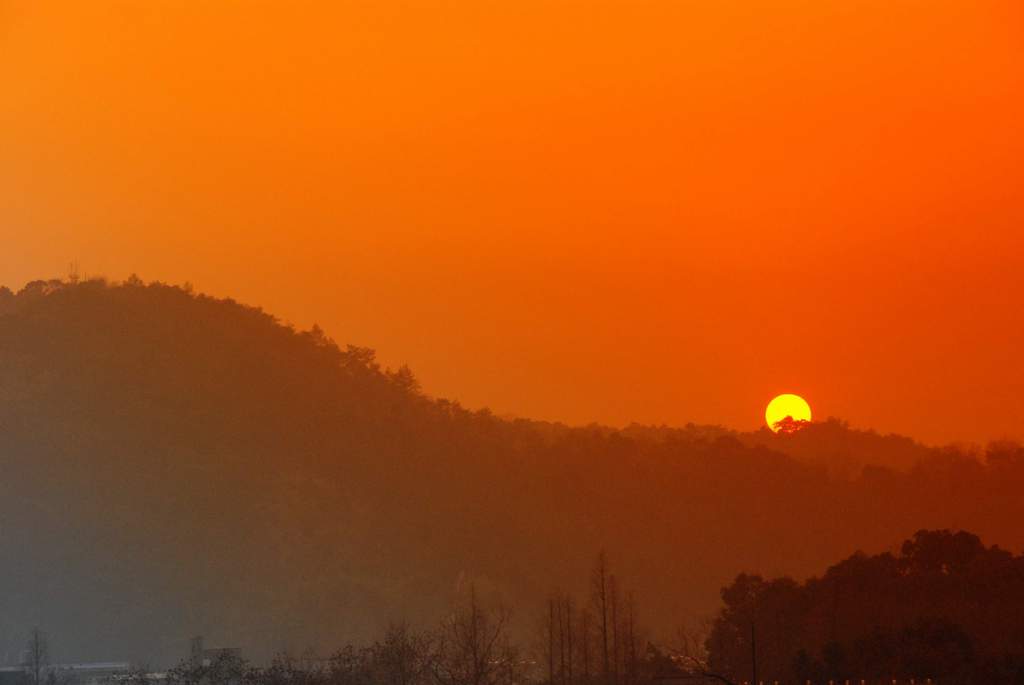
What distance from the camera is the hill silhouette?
146 meters

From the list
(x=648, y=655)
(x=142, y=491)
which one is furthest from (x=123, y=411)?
(x=648, y=655)

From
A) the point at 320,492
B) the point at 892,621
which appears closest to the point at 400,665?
the point at 892,621

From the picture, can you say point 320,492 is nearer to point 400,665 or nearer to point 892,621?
point 400,665

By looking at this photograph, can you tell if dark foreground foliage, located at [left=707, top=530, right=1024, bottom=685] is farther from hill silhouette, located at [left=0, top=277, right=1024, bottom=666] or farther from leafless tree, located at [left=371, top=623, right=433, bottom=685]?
hill silhouette, located at [left=0, top=277, right=1024, bottom=666]

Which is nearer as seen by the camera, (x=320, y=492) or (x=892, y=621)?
(x=892, y=621)

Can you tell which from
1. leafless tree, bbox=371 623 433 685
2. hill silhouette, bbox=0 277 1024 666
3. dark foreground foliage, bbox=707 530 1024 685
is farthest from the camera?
hill silhouette, bbox=0 277 1024 666

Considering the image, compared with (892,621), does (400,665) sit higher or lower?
lower

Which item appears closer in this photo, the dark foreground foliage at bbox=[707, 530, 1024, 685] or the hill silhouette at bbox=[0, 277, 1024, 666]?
the dark foreground foliage at bbox=[707, 530, 1024, 685]

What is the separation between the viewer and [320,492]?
16650cm

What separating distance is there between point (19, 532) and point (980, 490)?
2930 inches

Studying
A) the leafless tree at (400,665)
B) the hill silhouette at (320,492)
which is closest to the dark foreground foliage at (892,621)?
the leafless tree at (400,665)

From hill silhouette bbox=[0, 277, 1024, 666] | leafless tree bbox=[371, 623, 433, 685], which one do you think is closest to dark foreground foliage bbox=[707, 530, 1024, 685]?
leafless tree bbox=[371, 623, 433, 685]

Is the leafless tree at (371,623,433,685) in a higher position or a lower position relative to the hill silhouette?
lower

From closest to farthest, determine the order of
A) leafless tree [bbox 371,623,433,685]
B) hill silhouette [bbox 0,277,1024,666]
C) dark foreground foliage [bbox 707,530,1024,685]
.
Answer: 1. dark foreground foliage [bbox 707,530,1024,685]
2. leafless tree [bbox 371,623,433,685]
3. hill silhouette [bbox 0,277,1024,666]
